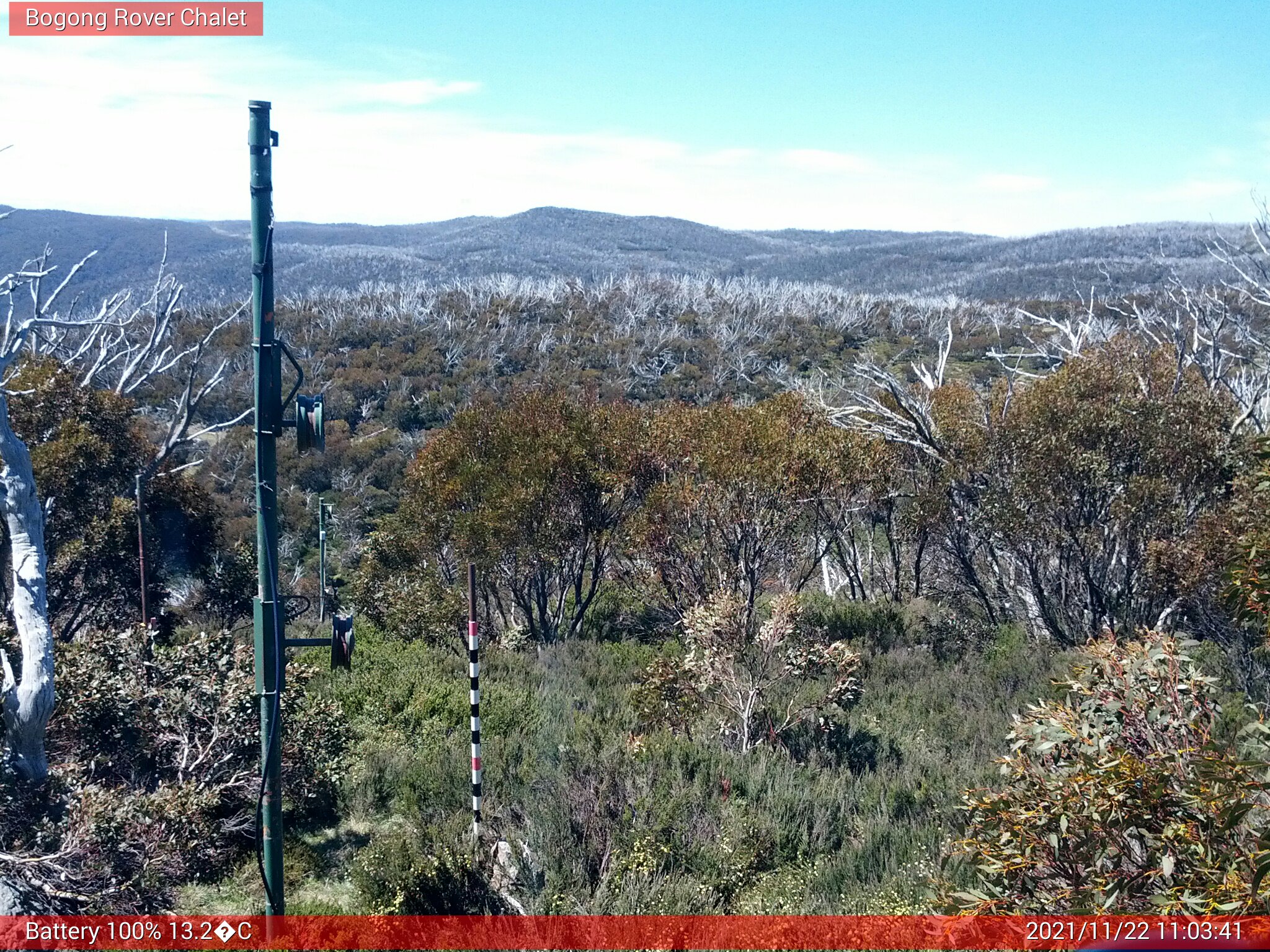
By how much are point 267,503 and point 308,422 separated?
0.40 meters

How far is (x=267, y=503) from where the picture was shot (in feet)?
14.6

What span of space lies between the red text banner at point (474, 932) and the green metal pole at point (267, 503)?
492mm

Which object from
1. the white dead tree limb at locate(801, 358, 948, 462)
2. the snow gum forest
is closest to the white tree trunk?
the snow gum forest

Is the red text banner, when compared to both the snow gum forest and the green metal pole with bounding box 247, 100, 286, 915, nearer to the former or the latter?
the snow gum forest

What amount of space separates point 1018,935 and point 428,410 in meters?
29.4

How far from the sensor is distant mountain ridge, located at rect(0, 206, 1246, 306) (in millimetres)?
60344

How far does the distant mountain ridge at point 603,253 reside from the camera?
198 feet

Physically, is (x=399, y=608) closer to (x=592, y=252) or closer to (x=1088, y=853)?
(x=1088, y=853)

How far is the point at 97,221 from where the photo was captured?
275 ft

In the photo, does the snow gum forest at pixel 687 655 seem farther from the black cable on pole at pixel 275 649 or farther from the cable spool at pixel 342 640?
the cable spool at pixel 342 640

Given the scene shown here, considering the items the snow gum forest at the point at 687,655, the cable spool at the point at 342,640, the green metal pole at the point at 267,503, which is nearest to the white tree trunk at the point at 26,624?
the snow gum forest at the point at 687,655

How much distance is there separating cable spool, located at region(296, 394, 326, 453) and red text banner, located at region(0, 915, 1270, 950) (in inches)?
87.8

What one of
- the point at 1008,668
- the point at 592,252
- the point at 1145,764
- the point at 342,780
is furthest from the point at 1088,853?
the point at 592,252

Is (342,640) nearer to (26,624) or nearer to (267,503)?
(267,503)
